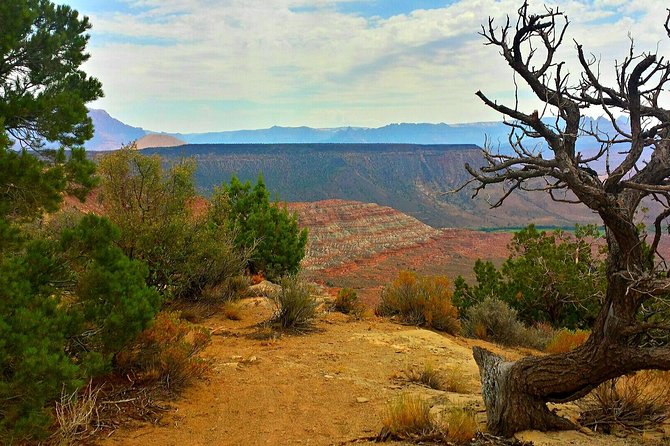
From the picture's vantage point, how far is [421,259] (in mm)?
57156

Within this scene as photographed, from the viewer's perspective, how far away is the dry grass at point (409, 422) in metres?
5.11

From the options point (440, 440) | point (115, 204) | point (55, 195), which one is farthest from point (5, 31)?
point (440, 440)

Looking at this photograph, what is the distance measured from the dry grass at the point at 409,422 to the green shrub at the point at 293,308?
5272 millimetres

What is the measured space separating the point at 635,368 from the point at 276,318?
23.7 ft

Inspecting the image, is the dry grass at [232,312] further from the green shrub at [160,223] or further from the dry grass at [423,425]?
the dry grass at [423,425]

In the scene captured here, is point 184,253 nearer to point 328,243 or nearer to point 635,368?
point 635,368

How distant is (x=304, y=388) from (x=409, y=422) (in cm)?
229

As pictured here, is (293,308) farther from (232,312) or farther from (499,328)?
(499,328)

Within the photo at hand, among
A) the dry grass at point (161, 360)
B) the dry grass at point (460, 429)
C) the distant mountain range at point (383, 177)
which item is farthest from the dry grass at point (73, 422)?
the distant mountain range at point (383, 177)

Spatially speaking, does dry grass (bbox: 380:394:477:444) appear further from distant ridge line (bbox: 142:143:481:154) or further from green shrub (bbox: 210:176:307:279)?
distant ridge line (bbox: 142:143:481:154)

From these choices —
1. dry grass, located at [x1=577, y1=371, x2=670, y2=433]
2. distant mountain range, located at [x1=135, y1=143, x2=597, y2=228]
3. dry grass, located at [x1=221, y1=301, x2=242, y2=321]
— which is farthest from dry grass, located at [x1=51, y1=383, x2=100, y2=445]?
distant mountain range, located at [x1=135, y1=143, x2=597, y2=228]

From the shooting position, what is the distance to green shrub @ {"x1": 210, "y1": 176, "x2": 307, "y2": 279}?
1759 centimetres

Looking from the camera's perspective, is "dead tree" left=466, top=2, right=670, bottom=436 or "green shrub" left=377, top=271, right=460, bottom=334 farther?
"green shrub" left=377, top=271, right=460, bottom=334

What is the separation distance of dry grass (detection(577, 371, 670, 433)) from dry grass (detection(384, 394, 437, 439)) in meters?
1.67
